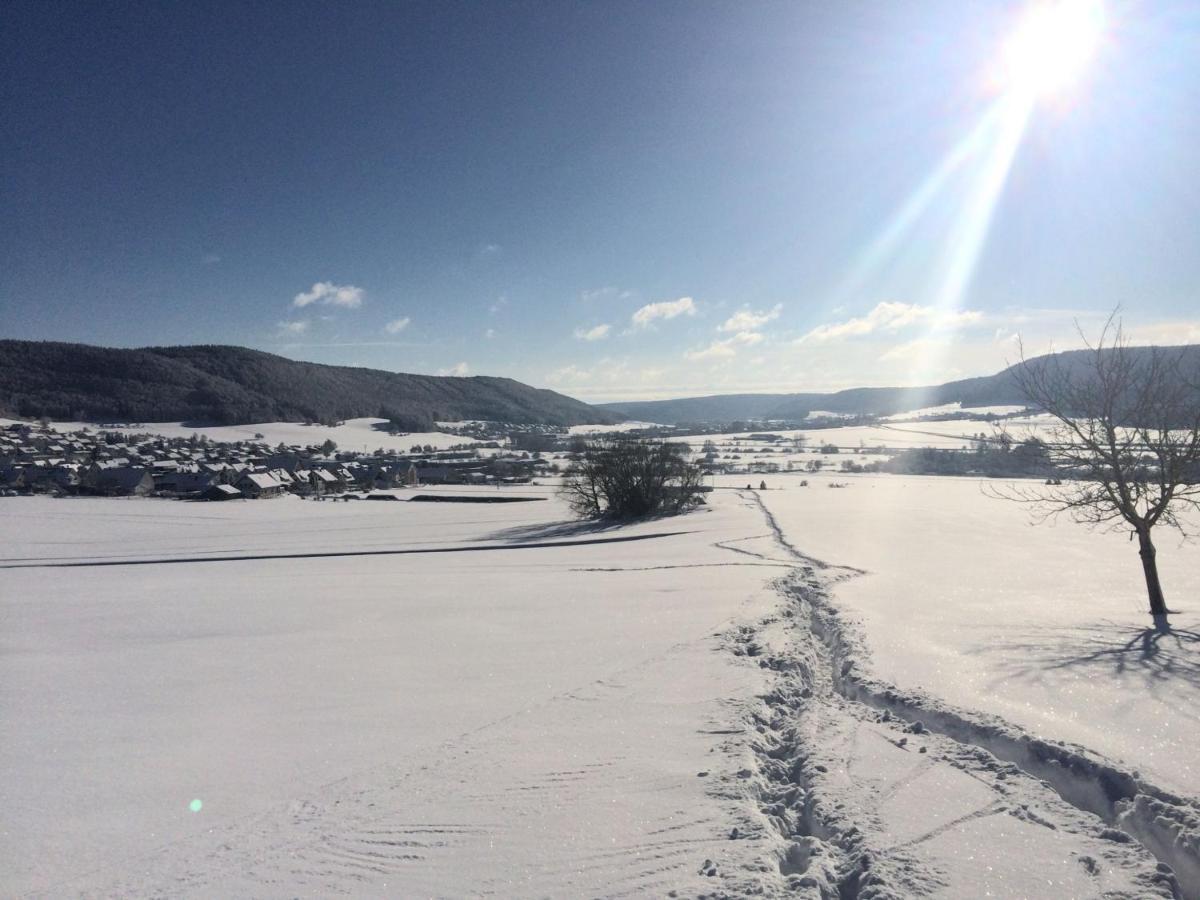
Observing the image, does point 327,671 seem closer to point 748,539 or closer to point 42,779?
point 42,779

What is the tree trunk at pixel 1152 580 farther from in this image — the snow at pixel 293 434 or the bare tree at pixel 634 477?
the snow at pixel 293 434

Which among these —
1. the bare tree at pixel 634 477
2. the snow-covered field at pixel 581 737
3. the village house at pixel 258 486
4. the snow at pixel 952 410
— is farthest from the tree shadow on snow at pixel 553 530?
the snow at pixel 952 410

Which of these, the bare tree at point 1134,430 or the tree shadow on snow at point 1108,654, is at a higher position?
the bare tree at point 1134,430

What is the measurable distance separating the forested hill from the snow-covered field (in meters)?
150

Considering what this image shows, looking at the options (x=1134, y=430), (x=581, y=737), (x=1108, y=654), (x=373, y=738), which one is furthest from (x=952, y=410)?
(x=373, y=738)

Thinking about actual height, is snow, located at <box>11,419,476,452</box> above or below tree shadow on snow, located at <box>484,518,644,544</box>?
above

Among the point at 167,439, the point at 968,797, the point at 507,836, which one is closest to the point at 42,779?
the point at 507,836

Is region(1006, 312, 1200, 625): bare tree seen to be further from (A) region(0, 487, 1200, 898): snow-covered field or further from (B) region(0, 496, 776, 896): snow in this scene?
(B) region(0, 496, 776, 896): snow

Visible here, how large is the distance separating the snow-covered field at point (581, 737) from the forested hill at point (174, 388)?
149757 mm

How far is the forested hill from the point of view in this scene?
136250 mm

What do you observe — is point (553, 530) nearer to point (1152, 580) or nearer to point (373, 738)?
point (1152, 580)

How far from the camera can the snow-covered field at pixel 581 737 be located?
4.41 m

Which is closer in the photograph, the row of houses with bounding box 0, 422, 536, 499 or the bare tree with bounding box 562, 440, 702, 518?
the bare tree with bounding box 562, 440, 702, 518

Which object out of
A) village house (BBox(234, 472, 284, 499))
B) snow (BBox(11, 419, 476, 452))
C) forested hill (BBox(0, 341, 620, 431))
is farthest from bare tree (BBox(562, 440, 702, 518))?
forested hill (BBox(0, 341, 620, 431))
